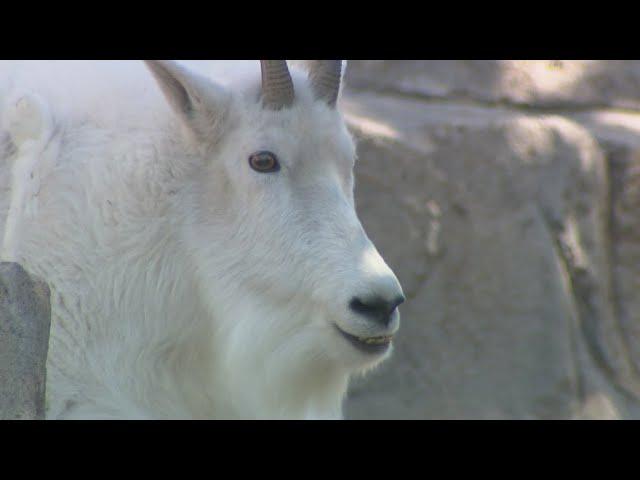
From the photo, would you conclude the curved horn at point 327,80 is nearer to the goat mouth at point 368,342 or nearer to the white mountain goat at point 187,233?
the white mountain goat at point 187,233

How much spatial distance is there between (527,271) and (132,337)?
3.13m

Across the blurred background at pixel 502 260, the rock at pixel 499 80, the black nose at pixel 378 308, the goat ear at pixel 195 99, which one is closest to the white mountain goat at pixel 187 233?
the goat ear at pixel 195 99

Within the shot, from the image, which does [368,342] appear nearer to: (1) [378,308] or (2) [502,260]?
(1) [378,308]

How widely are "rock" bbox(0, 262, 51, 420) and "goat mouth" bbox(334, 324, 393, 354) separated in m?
1.31

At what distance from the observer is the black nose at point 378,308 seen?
11.5 ft

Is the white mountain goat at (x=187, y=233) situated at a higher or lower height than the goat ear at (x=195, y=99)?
lower

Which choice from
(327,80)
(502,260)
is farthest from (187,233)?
(502,260)

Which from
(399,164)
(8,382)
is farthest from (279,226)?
(399,164)

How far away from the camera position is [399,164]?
21.0ft

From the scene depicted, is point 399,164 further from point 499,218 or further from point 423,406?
point 423,406

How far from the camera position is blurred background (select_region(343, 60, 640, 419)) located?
6.30 meters

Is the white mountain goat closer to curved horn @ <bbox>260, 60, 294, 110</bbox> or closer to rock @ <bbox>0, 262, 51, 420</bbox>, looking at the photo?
curved horn @ <bbox>260, 60, 294, 110</bbox>

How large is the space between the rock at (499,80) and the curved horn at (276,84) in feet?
10.4

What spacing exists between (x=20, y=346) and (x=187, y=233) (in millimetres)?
1502
